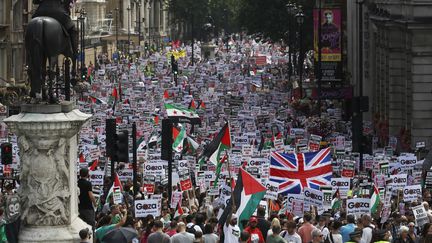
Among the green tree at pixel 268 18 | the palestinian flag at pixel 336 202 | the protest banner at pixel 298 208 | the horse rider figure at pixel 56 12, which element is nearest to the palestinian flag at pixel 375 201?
the palestinian flag at pixel 336 202

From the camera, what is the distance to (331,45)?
217 feet

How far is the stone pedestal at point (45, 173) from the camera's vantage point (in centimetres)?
1748

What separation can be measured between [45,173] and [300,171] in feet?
36.5

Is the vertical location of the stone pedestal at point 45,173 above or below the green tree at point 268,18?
below

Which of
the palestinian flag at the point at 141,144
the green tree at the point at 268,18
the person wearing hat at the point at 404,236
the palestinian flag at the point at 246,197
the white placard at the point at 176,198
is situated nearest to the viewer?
the person wearing hat at the point at 404,236

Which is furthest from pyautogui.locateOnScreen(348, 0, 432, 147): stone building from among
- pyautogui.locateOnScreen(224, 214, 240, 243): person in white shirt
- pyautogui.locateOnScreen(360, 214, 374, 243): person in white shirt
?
pyautogui.locateOnScreen(224, 214, 240, 243): person in white shirt

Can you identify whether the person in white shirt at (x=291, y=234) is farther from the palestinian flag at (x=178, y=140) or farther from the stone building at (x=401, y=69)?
the stone building at (x=401, y=69)

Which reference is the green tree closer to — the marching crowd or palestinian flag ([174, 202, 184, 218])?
the marching crowd

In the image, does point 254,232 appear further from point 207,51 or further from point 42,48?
point 207,51

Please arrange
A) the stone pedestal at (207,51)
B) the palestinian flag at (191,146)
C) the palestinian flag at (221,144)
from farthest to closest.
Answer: the stone pedestal at (207,51), the palestinian flag at (191,146), the palestinian flag at (221,144)

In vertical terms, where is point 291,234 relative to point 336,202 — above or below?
below

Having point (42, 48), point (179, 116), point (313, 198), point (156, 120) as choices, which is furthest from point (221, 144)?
point (156, 120)

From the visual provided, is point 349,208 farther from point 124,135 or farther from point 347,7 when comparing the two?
point 347,7

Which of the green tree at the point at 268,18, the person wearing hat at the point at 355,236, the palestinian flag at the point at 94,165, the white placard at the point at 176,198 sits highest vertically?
the green tree at the point at 268,18
